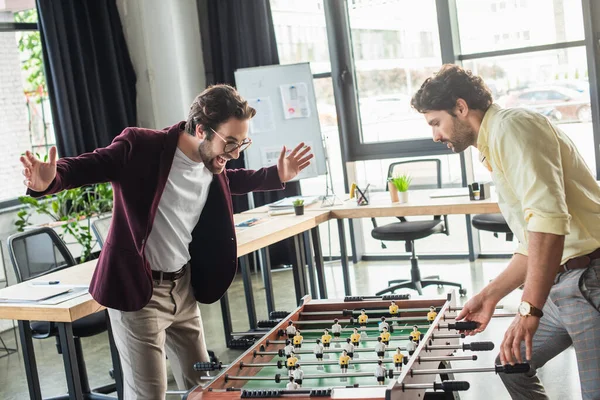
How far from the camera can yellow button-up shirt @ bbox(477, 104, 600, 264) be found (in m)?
1.96

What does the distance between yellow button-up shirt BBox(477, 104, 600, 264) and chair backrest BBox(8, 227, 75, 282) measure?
2811 millimetres

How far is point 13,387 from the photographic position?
14.8 feet

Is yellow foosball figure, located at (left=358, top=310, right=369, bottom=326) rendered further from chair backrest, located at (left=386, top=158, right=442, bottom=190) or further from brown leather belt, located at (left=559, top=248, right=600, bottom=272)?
chair backrest, located at (left=386, top=158, right=442, bottom=190)

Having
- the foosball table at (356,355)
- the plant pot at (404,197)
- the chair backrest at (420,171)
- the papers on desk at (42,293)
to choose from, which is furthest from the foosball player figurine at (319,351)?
the chair backrest at (420,171)

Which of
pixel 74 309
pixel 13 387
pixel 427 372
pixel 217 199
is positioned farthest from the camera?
pixel 13 387

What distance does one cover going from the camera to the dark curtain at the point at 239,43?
6648 mm

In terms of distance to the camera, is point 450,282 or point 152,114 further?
point 152,114

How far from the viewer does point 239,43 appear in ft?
→ 22.1

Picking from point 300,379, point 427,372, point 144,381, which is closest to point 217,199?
point 144,381

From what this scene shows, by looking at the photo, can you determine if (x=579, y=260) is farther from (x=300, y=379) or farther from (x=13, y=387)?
(x=13, y=387)

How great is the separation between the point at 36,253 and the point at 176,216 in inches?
74.0

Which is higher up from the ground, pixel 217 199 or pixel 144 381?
pixel 217 199

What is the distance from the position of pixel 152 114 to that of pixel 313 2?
180cm

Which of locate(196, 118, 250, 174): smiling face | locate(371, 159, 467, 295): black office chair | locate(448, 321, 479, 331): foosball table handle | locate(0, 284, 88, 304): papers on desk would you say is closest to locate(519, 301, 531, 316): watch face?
locate(448, 321, 479, 331): foosball table handle
